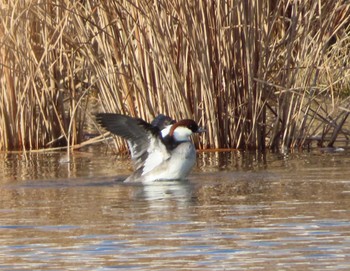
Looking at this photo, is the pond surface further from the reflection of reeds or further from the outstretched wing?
the reflection of reeds

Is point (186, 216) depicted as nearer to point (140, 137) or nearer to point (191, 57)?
point (140, 137)

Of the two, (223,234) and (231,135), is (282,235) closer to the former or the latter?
(223,234)

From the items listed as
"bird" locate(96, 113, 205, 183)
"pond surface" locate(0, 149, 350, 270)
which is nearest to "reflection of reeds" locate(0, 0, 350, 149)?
"pond surface" locate(0, 149, 350, 270)

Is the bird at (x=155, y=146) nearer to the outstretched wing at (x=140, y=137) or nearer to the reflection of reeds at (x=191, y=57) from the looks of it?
the outstretched wing at (x=140, y=137)

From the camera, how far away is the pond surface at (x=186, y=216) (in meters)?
6.14

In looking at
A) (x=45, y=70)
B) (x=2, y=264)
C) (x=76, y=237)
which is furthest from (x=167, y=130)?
(x=2, y=264)

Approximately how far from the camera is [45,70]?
1239cm

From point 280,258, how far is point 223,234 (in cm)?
84

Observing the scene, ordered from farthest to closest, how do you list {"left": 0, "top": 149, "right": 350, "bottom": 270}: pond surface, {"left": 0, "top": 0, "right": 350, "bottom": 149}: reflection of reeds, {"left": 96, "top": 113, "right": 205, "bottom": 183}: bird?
1. {"left": 0, "top": 0, "right": 350, "bottom": 149}: reflection of reeds
2. {"left": 96, "top": 113, "right": 205, "bottom": 183}: bird
3. {"left": 0, "top": 149, "right": 350, "bottom": 270}: pond surface

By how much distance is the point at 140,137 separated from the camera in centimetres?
1057

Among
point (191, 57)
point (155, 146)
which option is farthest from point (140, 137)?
point (191, 57)

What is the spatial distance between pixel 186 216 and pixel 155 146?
2970 millimetres

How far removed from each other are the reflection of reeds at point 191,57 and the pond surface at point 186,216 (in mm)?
557

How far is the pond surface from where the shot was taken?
614 centimetres
